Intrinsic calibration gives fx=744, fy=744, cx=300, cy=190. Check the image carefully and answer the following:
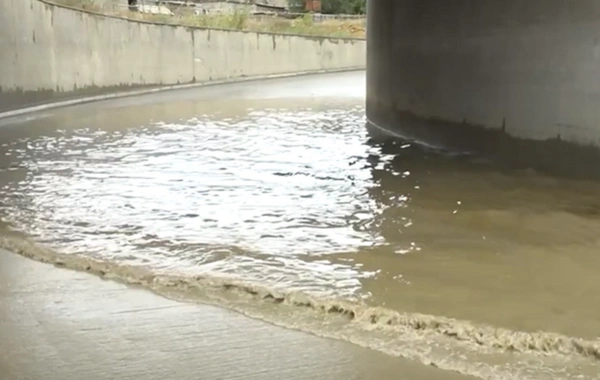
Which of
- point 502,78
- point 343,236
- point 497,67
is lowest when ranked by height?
point 343,236

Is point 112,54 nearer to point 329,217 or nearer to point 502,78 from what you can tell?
point 502,78

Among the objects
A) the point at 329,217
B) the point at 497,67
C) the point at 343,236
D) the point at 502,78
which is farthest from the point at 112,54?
the point at 343,236

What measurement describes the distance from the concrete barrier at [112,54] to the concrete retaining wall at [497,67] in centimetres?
864

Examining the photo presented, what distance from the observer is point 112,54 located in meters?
22.4

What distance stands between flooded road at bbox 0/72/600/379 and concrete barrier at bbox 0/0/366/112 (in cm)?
506

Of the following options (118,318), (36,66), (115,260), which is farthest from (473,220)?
(36,66)

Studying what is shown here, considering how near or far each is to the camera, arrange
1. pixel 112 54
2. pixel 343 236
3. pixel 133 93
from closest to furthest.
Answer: pixel 343 236
pixel 112 54
pixel 133 93

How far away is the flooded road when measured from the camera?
4715 millimetres

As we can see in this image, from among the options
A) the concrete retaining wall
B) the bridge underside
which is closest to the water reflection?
the bridge underside

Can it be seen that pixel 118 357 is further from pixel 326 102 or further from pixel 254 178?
pixel 326 102

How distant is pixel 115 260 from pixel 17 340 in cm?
176

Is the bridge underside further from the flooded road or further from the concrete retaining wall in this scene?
the flooded road

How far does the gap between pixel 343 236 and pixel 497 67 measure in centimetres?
531

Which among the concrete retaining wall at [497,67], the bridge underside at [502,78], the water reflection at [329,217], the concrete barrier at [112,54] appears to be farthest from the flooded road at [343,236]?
the concrete barrier at [112,54]
